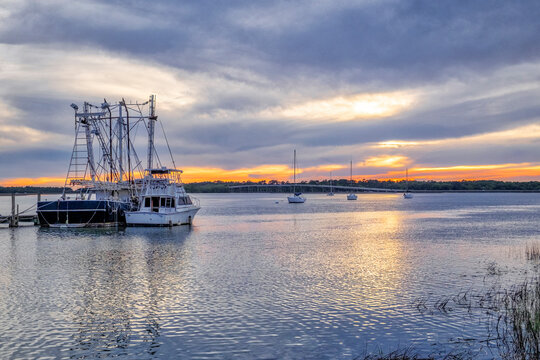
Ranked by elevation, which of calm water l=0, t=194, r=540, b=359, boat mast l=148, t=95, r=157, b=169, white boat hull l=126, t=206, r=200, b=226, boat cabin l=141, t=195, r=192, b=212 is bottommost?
calm water l=0, t=194, r=540, b=359

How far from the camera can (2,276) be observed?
2545cm

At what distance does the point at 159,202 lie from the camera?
57156 mm

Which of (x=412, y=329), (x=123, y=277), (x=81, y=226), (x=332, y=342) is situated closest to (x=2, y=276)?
(x=123, y=277)

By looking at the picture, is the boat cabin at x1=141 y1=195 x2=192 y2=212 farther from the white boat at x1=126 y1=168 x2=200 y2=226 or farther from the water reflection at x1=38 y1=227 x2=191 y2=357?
the water reflection at x1=38 y1=227 x2=191 y2=357

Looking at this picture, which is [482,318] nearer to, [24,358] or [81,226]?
[24,358]

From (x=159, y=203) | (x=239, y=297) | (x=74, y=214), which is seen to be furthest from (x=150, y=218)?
(x=239, y=297)

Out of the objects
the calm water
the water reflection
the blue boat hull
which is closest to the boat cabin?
the blue boat hull

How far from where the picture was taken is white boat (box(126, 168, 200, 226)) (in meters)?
56.2

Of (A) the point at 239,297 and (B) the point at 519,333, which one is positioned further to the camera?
(A) the point at 239,297

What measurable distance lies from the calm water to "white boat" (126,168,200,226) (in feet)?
53.3

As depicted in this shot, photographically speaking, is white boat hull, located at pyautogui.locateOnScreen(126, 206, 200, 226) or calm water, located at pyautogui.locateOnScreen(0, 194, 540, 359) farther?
white boat hull, located at pyautogui.locateOnScreen(126, 206, 200, 226)

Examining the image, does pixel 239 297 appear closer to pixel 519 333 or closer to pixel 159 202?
pixel 519 333

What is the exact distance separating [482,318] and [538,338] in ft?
10.4

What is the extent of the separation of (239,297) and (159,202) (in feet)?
127
